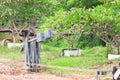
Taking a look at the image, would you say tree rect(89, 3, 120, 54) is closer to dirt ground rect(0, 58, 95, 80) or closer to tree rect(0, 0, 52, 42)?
dirt ground rect(0, 58, 95, 80)

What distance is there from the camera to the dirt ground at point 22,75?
35.8ft

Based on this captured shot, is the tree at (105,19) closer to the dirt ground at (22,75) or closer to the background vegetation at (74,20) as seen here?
the background vegetation at (74,20)

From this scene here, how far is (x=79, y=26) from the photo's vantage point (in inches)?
499

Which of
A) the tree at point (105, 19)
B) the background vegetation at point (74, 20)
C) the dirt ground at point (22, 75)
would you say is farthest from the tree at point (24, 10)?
the tree at point (105, 19)

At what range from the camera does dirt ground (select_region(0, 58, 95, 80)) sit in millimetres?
10906

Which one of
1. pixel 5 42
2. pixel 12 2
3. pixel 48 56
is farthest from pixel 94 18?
pixel 5 42

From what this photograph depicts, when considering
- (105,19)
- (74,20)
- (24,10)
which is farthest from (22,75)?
(24,10)

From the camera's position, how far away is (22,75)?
38.1 ft

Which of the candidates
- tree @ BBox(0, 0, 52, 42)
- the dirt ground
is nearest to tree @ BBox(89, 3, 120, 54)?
the dirt ground

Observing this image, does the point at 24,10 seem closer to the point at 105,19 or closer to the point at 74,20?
the point at 105,19

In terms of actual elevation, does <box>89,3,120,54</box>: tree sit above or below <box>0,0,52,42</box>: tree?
below

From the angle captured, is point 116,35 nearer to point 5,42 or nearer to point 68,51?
point 68,51

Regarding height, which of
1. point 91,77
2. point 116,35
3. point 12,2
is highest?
point 12,2

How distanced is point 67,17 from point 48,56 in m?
5.34
